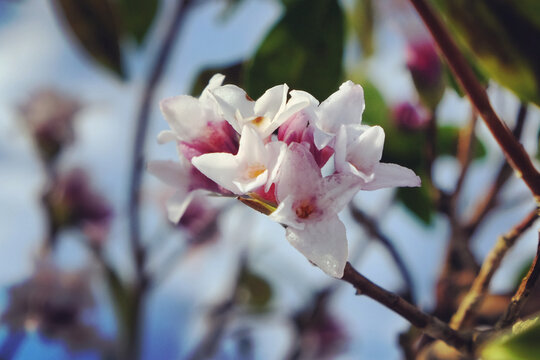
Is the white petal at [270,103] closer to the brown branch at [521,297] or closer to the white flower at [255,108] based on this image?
the white flower at [255,108]

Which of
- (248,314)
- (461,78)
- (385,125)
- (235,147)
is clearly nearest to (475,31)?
(461,78)

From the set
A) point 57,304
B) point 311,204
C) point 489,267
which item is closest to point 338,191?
point 311,204

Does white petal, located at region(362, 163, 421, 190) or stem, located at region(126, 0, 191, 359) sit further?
stem, located at region(126, 0, 191, 359)

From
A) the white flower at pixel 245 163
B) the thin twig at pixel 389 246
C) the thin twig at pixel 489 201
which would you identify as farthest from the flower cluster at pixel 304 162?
the thin twig at pixel 489 201

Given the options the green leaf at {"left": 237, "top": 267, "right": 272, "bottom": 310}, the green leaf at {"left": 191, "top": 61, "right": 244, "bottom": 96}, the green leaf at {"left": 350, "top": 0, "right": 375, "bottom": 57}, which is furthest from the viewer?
the green leaf at {"left": 237, "top": 267, "right": 272, "bottom": 310}

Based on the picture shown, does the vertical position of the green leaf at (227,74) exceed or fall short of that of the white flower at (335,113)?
it falls short

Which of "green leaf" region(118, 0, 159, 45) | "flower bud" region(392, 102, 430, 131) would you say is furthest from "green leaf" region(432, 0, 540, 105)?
"green leaf" region(118, 0, 159, 45)

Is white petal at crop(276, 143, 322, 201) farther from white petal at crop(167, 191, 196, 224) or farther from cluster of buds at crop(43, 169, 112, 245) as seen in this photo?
cluster of buds at crop(43, 169, 112, 245)
